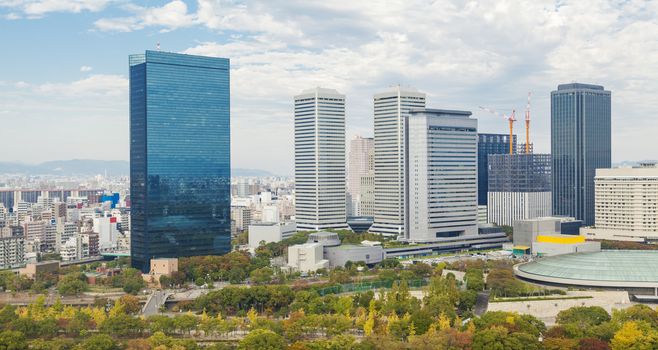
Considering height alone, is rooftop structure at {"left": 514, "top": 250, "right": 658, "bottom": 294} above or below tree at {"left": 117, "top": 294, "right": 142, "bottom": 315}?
above

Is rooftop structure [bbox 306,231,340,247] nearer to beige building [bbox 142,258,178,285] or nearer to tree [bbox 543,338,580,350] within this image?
beige building [bbox 142,258,178,285]

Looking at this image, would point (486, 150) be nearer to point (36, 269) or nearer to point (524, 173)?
point (524, 173)

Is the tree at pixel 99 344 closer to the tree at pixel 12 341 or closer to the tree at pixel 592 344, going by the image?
the tree at pixel 12 341

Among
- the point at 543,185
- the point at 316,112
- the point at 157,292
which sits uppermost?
the point at 316,112

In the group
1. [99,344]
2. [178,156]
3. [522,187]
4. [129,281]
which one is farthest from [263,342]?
[522,187]

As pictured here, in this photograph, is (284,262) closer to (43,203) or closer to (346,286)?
(346,286)

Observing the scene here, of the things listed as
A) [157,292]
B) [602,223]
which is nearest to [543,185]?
[602,223]

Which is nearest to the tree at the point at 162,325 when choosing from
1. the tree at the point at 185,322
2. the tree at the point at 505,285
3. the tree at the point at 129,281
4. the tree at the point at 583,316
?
the tree at the point at 185,322

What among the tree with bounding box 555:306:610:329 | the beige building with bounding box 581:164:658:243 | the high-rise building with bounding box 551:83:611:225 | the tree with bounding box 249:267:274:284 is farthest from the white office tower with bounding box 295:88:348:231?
the tree with bounding box 555:306:610:329
